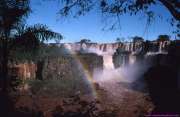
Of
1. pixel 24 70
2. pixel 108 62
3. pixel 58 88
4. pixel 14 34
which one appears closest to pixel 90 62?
pixel 24 70

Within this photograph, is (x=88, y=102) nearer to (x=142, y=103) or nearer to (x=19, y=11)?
(x=142, y=103)

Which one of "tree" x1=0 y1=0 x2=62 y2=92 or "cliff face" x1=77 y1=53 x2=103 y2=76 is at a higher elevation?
"tree" x1=0 y1=0 x2=62 y2=92

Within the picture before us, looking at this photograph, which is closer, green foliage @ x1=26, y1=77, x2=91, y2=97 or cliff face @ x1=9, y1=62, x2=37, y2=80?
green foliage @ x1=26, y1=77, x2=91, y2=97

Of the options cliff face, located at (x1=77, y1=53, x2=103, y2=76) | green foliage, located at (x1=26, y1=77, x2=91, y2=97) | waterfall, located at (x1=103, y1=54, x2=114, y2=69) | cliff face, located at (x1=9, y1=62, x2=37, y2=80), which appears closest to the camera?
green foliage, located at (x1=26, y1=77, x2=91, y2=97)

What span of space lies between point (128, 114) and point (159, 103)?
284 centimetres

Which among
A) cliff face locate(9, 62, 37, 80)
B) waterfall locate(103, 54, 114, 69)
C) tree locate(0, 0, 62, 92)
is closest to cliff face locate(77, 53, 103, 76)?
cliff face locate(9, 62, 37, 80)

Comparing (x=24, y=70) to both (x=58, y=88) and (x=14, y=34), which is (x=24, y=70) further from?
(x=14, y=34)

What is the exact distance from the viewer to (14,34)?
867 cm

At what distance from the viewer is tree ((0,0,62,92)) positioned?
849 centimetres

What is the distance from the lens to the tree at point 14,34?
334 inches

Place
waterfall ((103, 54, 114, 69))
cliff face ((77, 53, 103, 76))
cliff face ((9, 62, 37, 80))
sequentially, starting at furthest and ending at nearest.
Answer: waterfall ((103, 54, 114, 69)) → cliff face ((77, 53, 103, 76)) → cliff face ((9, 62, 37, 80))

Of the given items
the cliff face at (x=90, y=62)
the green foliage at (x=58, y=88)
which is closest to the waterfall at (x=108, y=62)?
the cliff face at (x=90, y=62)

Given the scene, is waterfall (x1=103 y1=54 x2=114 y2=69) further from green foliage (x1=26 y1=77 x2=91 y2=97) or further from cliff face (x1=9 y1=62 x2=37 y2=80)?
green foliage (x1=26 y1=77 x2=91 y2=97)

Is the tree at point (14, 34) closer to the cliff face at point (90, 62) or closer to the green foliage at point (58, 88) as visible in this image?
the green foliage at point (58, 88)
